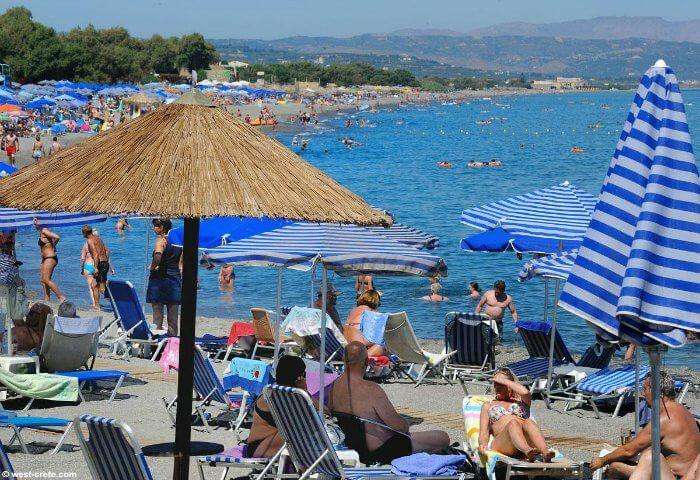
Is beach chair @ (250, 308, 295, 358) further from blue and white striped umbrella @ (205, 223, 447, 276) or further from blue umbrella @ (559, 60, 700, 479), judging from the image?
blue umbrella @ (559, 60, 700, 479)

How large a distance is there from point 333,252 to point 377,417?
1.20 metres

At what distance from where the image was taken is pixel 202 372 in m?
8.95

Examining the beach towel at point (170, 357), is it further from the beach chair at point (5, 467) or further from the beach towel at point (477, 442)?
the beach chair at point (5, 467)

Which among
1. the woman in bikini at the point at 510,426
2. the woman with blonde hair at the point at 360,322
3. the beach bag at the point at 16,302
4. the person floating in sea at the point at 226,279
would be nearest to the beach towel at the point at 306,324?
the woman with blonde hair at the point at 360,322

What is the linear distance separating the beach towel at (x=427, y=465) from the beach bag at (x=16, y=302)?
5.16 meters

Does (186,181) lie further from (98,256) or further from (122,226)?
(122,226)

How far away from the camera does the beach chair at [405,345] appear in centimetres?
1131

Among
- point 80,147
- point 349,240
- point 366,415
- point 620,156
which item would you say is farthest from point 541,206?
point 620,156

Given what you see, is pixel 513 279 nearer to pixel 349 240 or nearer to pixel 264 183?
pixel 349 240

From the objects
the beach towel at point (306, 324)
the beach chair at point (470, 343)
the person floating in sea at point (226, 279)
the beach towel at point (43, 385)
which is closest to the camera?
the beach towel at point (43, 385)

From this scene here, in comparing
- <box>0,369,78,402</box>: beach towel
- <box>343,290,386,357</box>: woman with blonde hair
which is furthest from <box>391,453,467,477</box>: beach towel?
<box>343,290,386,357</box>: woman with blonde hair

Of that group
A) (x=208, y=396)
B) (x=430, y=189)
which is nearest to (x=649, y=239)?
(x=208, y=396)

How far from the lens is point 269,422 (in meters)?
7.23

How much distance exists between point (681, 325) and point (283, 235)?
475 cm
